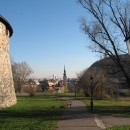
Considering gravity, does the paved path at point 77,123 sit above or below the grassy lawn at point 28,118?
below

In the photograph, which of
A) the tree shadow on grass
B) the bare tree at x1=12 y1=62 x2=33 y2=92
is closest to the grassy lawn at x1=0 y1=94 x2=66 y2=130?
the tree shadow on grass

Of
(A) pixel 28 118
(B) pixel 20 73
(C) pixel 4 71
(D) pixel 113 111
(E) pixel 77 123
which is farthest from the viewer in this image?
(B) pixel 20 73

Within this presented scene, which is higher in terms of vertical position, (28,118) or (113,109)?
(28,118)

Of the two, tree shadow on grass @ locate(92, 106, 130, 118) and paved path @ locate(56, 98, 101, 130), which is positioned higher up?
paved path @ locate(56, 98, 101, 130)

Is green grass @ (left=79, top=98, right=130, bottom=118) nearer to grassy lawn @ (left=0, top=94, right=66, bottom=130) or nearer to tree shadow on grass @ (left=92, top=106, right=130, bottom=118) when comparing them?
tree shadow on grass @ (left=92, top=106, right=130, bottom=118)

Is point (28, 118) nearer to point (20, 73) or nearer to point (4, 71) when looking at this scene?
point (4, 71)

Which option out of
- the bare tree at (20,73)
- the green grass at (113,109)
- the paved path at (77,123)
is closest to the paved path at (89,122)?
the paved path at (77,123)

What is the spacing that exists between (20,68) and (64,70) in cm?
4778

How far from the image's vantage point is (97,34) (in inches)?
577

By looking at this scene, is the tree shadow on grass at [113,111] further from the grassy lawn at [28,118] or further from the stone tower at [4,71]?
the stone tower at [4,71]

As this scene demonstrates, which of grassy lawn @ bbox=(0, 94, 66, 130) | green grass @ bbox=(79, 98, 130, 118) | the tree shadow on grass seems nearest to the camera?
grassy lawn @ bbox=(0, 94, 66, 130)

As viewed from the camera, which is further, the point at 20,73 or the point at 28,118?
the point at 20,73

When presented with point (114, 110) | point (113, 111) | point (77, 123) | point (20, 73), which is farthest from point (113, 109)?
point (20, 73)

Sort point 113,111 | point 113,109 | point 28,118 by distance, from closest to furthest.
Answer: point 28,118, point 113,111, point 113,109
